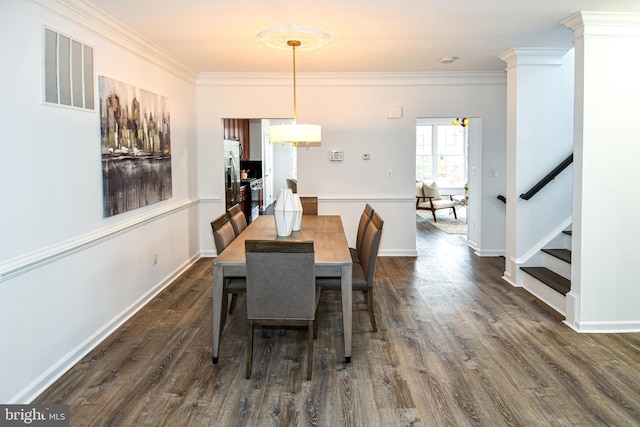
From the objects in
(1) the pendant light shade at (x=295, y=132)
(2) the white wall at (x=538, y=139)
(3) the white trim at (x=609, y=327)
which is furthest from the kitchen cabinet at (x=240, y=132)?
(3) the white trim at (x=609, y=327)

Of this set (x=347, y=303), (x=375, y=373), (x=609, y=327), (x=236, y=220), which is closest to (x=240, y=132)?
(x=236, y=220)

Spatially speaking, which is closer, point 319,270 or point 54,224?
point 54,224

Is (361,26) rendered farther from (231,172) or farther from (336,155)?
(231,172)

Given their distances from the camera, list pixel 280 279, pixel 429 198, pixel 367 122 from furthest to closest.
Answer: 1. pixel 429 198
2. pixel 367 122
3. pixel 280 279

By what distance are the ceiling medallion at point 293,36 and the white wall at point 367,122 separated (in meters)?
2.76

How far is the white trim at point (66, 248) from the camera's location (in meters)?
2.55

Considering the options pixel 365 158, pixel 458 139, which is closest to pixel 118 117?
pixel 365 158

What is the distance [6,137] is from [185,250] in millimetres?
3408

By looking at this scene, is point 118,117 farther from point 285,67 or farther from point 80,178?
point 285,67

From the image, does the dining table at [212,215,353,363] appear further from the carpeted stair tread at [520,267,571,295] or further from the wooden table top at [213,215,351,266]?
the carpeted stair tread at [520,267,571,295]

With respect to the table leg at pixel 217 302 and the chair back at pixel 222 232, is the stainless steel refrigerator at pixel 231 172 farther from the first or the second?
the table leg at pixel 217 302

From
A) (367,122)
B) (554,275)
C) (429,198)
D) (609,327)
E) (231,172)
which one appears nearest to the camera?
(609,327)

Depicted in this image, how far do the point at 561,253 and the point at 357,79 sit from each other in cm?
322

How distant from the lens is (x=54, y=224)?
2992 millimetres
